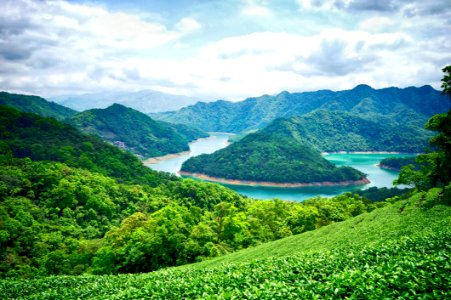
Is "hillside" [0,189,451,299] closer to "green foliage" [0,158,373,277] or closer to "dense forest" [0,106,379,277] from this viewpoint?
"green foliage" [0,158,373,277]

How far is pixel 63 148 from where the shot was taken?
103875mm

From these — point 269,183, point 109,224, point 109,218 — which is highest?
point 109,218

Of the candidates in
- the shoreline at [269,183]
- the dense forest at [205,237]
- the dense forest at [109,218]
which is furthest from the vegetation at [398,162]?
the dense forest at [205,237]

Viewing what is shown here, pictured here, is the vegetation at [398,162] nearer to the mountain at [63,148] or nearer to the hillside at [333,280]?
the mountain at [63,148]

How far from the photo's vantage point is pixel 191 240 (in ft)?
135

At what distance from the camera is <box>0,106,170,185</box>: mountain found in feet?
313

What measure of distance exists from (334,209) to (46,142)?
3939 inches

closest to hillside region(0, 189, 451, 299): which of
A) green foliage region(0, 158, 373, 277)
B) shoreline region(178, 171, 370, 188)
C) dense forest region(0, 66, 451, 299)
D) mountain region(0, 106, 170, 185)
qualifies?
dense forest region(0, 66, 451, 299)

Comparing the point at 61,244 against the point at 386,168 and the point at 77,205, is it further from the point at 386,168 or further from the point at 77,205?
the point at 386,168

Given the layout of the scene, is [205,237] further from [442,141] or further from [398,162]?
[398,162]

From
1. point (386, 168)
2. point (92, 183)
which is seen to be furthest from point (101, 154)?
point (386, 168)

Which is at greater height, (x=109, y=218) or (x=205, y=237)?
(x=205, y=237)

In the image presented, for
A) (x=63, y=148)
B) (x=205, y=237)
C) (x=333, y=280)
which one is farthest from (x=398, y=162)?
(x=333, y=280)

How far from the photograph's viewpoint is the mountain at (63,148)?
9550cm
